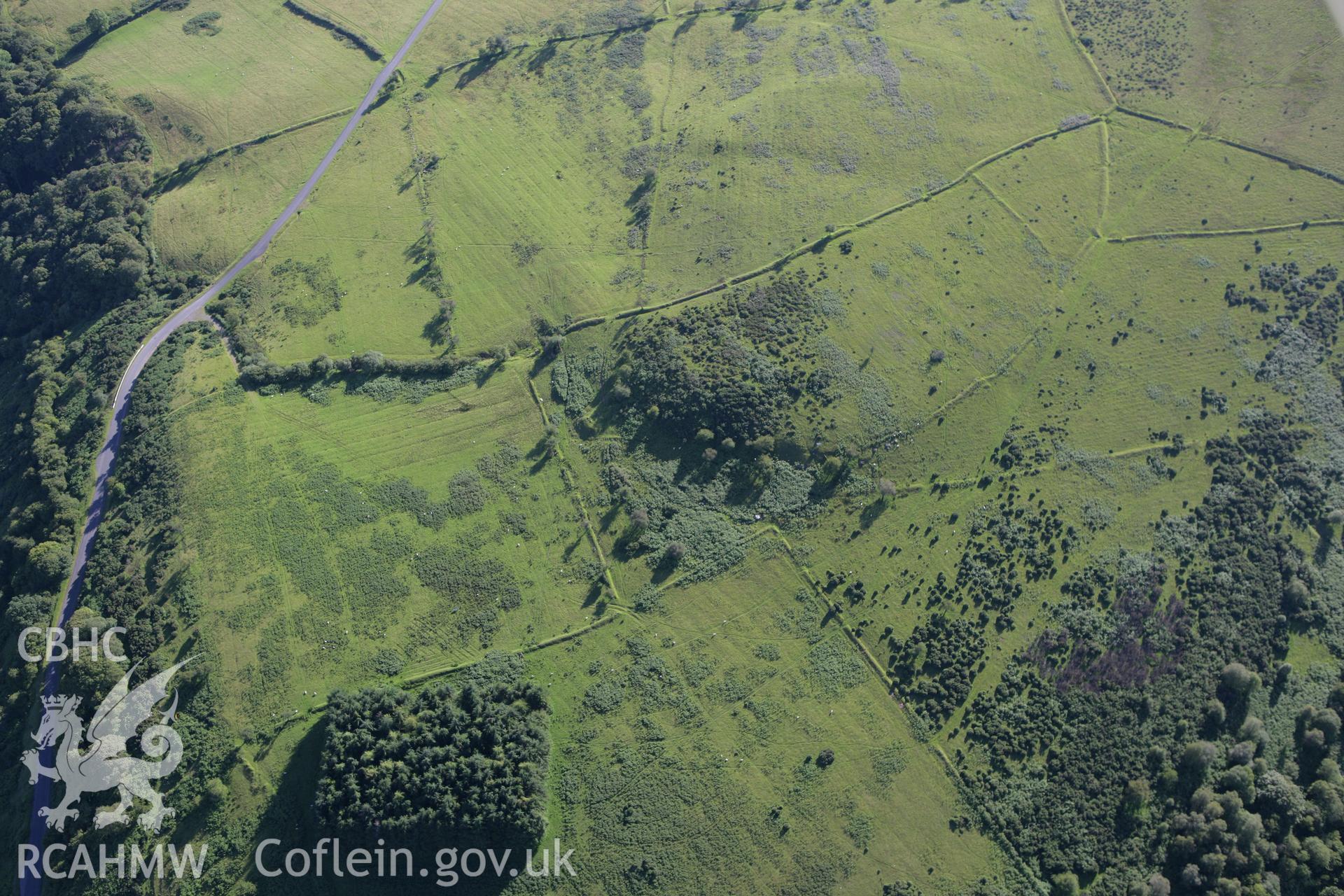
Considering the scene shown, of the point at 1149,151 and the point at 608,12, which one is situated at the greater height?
the point at 608,12

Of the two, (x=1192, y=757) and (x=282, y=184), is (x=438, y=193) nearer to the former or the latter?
(x=282, y=184)

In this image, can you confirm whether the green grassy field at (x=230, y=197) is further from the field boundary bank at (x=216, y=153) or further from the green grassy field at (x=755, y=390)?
the green grassy field at (x=755, y=390)

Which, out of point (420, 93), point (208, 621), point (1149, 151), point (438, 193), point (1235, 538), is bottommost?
point (1235, 538)

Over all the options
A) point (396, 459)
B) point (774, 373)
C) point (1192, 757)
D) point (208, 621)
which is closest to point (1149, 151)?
point (774, 373)

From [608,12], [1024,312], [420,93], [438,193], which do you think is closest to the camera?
[1024,312]

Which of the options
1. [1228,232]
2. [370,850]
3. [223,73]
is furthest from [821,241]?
[223,73]

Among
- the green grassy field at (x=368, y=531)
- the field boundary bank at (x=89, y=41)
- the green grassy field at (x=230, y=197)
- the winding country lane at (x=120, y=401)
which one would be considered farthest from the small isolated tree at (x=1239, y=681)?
the field boundary bank at (x=89, y=41)

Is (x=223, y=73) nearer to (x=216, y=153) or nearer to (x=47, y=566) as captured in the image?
(x=216, y=153)

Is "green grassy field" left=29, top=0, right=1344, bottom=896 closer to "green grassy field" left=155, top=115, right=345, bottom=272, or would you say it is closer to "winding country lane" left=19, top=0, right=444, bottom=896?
"green grassy field" left=155, top=115, right=345, bottom=272
